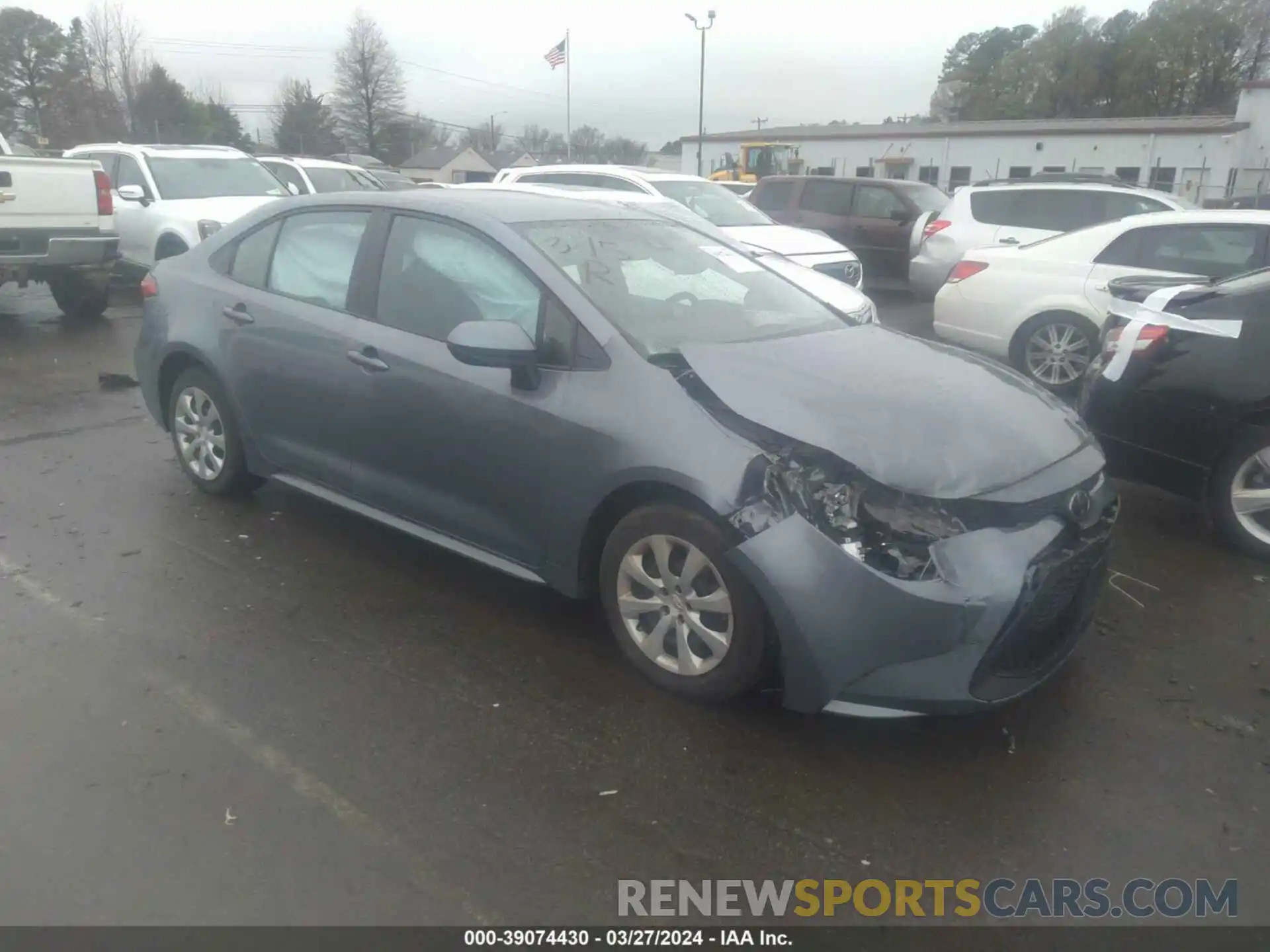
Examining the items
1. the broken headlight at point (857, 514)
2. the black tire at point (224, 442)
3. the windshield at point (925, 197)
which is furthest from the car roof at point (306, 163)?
the broken headlight at point (857, 514)

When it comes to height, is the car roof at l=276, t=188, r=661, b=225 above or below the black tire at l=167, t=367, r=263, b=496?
above

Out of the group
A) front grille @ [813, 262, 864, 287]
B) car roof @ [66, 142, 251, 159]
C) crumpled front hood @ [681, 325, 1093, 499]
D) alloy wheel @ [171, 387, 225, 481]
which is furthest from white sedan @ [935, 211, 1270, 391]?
car roof @ [66, 142, 251, 159]

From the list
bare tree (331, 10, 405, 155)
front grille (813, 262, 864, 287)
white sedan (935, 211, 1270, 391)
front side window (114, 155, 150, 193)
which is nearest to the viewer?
white sedan (935, 211, 1270, 391)

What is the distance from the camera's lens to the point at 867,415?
3.35 metres

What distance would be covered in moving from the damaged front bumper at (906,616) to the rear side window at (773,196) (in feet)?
43.5

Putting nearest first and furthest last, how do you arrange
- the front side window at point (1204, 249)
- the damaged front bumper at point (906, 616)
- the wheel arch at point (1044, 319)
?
the damaged front bumper at point (906, 616)
the front side window at point (1204, 249)
the wheel arch at point (1044, 319)

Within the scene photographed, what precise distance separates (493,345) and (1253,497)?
3693mm

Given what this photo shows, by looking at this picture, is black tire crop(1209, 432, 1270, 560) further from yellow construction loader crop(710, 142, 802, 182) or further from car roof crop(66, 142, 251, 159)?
yellow construction loader crop(710, 142, 802, 182)

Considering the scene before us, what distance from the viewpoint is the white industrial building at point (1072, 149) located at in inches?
1544

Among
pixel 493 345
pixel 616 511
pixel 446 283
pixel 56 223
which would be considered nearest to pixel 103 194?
pixel 56 223

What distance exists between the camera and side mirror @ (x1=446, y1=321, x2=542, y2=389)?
3600 mm

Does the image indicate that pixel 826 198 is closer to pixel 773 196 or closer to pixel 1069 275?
pixel 773 196

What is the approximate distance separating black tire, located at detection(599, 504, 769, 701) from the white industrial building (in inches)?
1379

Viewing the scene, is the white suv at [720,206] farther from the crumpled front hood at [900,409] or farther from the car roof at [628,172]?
the crumpled front hood at [900,409]
